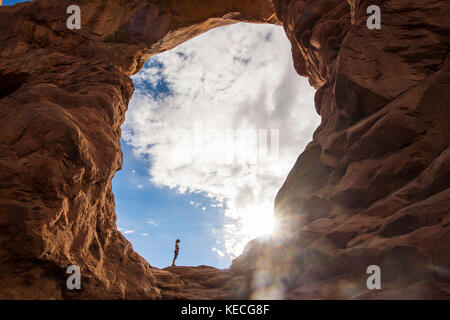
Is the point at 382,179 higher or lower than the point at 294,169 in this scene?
lower

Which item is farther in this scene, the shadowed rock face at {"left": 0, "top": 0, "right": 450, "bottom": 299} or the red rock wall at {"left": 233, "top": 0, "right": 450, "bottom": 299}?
the shadowed rock face at {"left": 0, "top": 0, "right": 450, "bottom": 299}

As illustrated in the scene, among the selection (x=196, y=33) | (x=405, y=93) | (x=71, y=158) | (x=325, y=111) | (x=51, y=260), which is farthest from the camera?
(x=196, y=33)

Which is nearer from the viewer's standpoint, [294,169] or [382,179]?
[382,179]

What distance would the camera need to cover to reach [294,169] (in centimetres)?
1652

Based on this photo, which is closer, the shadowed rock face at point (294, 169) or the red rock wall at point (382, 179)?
the red rock wall at point (382, 179)

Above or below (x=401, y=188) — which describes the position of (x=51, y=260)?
below

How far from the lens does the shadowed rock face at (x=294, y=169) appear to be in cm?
661

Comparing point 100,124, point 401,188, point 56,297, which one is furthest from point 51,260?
point 401,188

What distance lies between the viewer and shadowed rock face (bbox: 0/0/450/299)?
6.61m

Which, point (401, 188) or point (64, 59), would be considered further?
point (64, 59)
